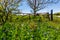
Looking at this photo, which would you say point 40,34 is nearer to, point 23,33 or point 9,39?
point 23,33

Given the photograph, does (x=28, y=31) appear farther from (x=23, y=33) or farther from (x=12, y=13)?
(x=12, y=13)

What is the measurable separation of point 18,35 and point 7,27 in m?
0.51

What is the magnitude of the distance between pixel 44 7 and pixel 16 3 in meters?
7.84

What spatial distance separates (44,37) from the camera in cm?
671

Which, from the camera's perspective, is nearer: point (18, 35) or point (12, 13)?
point (18, 35)

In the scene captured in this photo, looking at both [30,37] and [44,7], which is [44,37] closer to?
[30,37]

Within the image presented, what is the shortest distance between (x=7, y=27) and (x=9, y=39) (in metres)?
0.47

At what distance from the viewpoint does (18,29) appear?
276 inches

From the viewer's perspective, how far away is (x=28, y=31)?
269 inches

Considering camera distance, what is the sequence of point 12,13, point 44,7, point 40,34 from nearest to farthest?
point 40,34 < point 12,13 < point 44,7

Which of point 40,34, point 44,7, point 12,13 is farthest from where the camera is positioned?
point 44,7

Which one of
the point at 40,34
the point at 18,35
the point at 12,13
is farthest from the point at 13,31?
the point at 12,13

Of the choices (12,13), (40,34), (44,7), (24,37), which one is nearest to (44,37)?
(40,34)

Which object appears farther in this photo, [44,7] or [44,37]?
[44,7]
